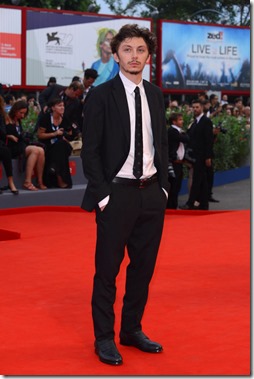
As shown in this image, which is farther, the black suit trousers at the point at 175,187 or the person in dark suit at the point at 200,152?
the person in dark suit at the point at 200,152

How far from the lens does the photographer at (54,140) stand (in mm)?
11578

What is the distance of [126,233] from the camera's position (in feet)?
15.6

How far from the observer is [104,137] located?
4738mm

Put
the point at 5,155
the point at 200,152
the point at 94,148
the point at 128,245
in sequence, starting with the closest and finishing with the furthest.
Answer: the point at 94,148, the point at 128,245, the point at 5,155, the point at 200,152

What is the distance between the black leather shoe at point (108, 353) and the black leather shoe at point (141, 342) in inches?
7.3

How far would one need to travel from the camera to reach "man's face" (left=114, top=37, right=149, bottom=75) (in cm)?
471

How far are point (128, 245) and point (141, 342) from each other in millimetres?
534

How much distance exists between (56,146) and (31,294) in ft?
18.2

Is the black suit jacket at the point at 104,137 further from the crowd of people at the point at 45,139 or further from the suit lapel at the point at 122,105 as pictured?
the crowd of people at the point at 45,139

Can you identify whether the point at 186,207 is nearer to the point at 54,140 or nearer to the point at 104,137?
the point at 54,140

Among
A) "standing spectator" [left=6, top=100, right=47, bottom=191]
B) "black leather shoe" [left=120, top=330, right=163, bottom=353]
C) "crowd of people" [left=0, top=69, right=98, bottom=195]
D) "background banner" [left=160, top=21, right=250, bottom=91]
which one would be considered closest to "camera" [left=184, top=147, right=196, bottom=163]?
"crowd of people" [left=0, top=69, right=98, bottom=195]

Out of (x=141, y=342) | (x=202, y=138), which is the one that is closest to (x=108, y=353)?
(x=141, y=342)

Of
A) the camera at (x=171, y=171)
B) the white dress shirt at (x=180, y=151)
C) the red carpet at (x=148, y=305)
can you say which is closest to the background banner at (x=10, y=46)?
the white dress shirt at (x=180, y=151)

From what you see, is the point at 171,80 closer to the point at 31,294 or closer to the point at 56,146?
the point at 56,146
